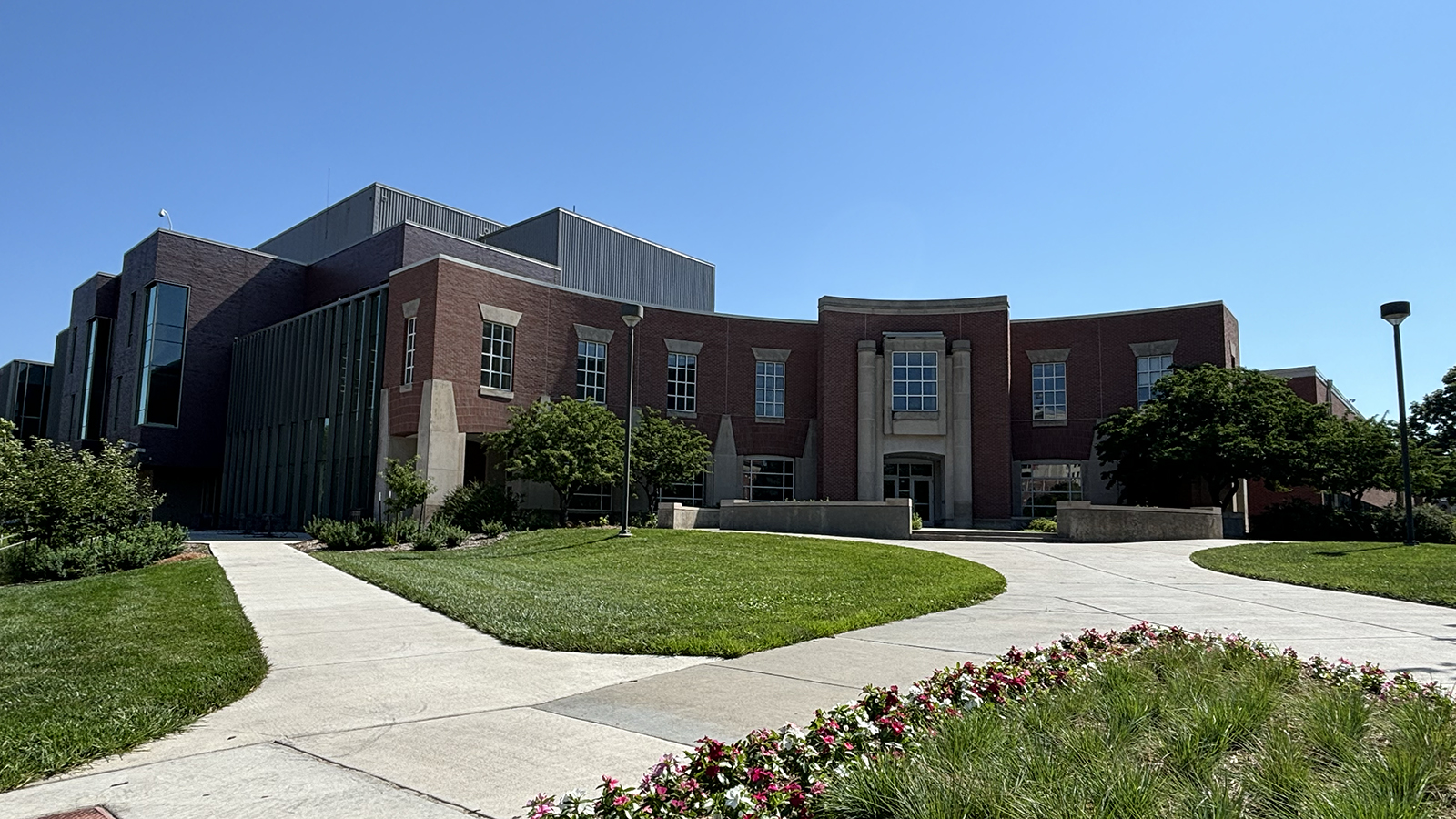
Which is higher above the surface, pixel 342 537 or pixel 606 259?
pixel 606 259

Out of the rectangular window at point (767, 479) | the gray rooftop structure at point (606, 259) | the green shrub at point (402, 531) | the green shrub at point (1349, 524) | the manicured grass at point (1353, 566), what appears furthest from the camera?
the gray rooftop structure at point (606, 259)

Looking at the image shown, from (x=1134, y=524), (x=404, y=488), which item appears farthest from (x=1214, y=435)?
(x=404, y=488)

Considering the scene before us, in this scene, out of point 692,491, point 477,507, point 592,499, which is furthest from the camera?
point 692,491

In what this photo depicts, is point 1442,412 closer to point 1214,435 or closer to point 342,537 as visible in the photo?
point 1214,435

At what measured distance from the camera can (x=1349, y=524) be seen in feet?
95.3

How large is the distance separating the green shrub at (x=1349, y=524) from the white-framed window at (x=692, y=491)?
789 inches

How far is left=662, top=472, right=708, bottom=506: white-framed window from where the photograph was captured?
38344 millimetres

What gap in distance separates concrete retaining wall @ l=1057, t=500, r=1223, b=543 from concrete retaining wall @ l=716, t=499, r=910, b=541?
479cm

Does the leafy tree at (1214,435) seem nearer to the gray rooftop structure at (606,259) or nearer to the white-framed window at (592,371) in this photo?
the white-framed window at (592,371)

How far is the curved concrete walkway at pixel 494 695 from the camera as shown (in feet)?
14.7

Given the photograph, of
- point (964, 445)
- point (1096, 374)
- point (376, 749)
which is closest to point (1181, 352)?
point (1096, 374)

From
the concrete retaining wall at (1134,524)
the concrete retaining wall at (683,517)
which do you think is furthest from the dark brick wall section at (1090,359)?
the concrete retaining wall at (683,517)

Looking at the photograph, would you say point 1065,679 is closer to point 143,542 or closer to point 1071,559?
point 1071,559

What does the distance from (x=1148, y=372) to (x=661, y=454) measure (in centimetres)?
2011
